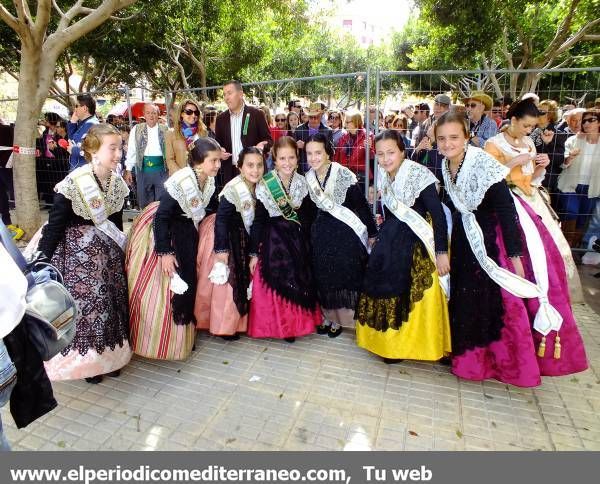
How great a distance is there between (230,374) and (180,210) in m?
1.15

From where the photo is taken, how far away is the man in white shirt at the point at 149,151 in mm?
5941

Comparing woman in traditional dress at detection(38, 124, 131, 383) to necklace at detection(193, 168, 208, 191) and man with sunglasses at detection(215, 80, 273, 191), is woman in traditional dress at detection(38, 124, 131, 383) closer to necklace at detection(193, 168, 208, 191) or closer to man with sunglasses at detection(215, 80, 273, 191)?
necklace at detection(193, 168, 208, 191)

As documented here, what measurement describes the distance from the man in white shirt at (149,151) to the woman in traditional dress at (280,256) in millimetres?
3112

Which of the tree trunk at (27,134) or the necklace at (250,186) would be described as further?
the tree trunk at (27,134)

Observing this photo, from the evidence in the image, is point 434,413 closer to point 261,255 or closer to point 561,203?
point 261,255

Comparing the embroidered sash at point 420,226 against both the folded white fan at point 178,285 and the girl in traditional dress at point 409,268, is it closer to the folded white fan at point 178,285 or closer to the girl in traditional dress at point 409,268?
the girl in traditional dress at point 409,268

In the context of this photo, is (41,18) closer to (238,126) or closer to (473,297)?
(238,126)

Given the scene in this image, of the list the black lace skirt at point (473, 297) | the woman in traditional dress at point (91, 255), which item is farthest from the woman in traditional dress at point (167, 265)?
the black lace skirt at point (473, 297)

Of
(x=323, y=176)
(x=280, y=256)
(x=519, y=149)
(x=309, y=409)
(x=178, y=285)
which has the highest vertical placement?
(x=519, y=149)

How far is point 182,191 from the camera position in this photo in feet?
9.93

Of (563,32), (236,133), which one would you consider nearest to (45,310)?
(236,133)

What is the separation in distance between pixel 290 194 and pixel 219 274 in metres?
0.78

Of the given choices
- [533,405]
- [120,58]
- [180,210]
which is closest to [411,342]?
[533,405]

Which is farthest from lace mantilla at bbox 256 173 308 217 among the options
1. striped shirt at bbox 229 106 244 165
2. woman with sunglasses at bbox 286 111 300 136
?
woman with sunglasses at bbox 286 111 300 136
